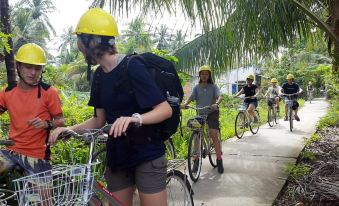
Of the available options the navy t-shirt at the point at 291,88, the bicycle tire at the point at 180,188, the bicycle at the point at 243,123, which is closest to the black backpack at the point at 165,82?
the bicycle tire at the point at 180,188

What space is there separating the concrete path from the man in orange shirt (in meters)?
2.21

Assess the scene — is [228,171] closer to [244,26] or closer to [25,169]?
[244,26]

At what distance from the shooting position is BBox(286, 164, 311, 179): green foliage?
18.6 feet

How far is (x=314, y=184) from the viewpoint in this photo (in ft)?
16.5

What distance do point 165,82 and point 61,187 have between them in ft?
2.59

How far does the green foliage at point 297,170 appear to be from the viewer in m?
5.66

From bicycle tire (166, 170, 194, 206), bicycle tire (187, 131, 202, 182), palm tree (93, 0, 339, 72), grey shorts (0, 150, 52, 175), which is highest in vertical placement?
palm tree (93, 0, 339, 72)

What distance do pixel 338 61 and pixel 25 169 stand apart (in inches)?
196

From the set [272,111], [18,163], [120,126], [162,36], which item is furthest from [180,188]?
[162,36]

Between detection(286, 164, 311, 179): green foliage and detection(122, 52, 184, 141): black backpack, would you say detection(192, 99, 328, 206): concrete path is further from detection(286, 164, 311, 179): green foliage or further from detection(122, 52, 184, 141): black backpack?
detection(122, 52, 184, 141): black backpack

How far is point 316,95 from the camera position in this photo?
3603cm

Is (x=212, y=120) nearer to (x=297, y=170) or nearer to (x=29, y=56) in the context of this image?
(x=297, y=170)

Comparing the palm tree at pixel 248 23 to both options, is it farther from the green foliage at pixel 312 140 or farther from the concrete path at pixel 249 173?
the green foliage at pixel 312 140

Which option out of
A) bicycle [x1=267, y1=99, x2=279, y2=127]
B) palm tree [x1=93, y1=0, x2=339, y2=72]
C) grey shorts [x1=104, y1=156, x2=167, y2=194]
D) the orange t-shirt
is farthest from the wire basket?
bicycle [x1=267, y1=99, x2=279, y2=127]
